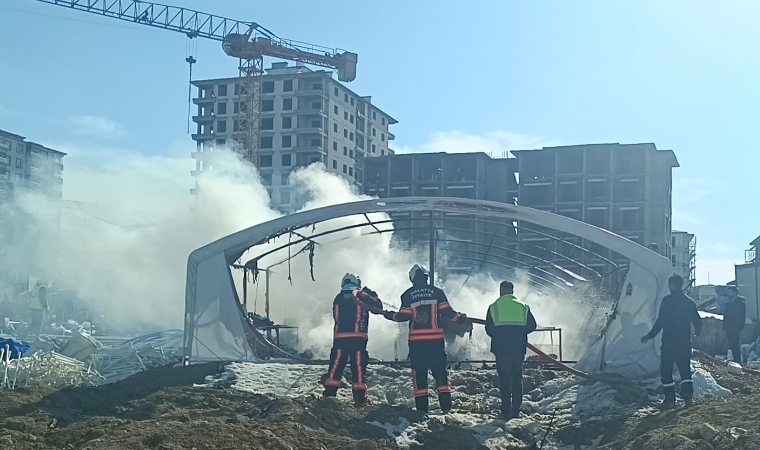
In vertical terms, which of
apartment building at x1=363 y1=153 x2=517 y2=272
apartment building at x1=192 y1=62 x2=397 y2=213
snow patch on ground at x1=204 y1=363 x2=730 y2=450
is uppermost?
apartment building at x1=192 y1=62 x2=397 y2=213

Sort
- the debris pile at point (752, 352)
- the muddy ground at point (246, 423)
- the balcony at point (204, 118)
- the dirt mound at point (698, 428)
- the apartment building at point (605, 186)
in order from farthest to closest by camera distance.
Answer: the balcony at point (204, 118), the apartment building at point (605, 186), the debris pile at point (752, 352), the muddy ground at point (246, 423), the dirt mound at point (698, 428)

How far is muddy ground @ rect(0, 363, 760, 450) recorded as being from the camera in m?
7.80

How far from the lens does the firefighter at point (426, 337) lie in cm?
1089

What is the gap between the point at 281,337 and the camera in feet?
75.5

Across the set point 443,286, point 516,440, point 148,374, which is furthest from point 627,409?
point 443,286

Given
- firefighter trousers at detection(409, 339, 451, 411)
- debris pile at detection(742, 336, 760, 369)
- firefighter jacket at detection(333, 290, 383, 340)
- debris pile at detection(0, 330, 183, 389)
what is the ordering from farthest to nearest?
debris pile at detection(742, 336, 760, 369) → debris pile at detection(0, 330, 183, 389) → firefighter jacket at detection(333, 290, 383, 340) → firefighter trousers at detection(409, 339, 451, 411)

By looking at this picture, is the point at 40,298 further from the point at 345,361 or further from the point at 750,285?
the point at 750,285

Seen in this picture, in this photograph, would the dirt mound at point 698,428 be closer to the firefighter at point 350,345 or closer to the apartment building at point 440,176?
the firefighter at point 350,345

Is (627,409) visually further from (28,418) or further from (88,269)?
(88,269)

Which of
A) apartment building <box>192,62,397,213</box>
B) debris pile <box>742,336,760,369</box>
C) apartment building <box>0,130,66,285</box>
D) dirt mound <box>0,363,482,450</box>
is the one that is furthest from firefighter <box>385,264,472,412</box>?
apartment building <box>192,62,397,213</box>

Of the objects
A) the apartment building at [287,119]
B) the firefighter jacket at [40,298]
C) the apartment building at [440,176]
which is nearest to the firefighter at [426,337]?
the firefighter jacket at [40,298]

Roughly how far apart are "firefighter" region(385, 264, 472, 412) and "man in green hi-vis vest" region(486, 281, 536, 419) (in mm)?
609

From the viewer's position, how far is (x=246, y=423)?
8672 millimetres

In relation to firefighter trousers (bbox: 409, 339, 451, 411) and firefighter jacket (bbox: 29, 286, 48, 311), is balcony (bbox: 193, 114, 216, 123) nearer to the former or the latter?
firefighter jacket (bbox: 29, 286, 48, 311)
